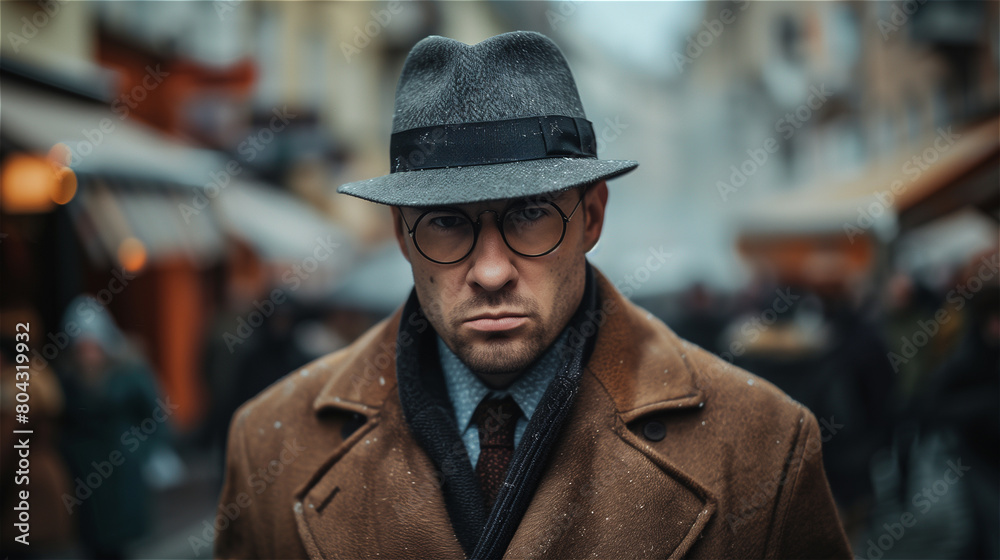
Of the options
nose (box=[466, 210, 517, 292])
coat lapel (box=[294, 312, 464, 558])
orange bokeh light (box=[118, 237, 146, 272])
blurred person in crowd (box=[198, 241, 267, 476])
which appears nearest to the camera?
nose (box=[466, 210, 517, 292])

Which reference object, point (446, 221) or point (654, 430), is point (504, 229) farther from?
point (654, 430)

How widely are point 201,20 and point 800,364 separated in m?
11.1

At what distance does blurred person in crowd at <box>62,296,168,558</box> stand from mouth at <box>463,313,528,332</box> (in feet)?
16.6

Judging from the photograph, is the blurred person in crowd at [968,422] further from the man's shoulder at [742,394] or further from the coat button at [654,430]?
the coat button at [654,430]

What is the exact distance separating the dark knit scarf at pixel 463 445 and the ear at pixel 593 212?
150mm

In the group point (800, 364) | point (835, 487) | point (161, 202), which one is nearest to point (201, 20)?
point (161, 202)

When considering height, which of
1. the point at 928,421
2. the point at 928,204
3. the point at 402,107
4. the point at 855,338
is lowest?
the point at 928,421

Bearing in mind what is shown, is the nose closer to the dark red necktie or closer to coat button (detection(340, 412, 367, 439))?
the dark red necktie

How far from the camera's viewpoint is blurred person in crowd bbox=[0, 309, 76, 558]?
4918mm

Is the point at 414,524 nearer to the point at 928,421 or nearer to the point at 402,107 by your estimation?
the point at 402,107

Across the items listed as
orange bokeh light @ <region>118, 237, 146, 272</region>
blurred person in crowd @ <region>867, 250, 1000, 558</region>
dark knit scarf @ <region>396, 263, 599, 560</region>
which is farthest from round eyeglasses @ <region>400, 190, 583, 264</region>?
orange bokeh light @ <region>118, 237, 146, 272</region>

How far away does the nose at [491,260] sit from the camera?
5.82 feet

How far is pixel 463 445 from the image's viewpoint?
1.96m

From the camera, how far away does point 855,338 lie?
19.6ft
